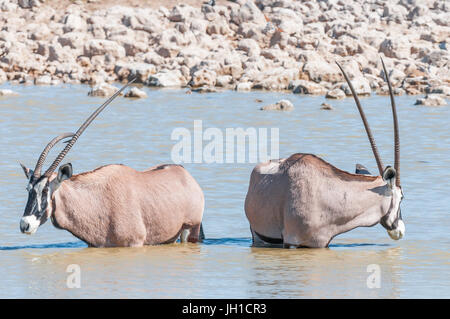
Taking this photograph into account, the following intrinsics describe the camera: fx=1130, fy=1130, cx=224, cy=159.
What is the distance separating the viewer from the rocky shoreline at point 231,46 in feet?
115

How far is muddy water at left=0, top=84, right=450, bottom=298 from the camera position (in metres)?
8.90

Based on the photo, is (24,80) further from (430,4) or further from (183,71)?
(430,4)

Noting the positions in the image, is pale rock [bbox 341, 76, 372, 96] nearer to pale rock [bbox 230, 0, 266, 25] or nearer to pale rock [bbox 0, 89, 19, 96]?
pale rock [bbox 0, 89, 19, 96]

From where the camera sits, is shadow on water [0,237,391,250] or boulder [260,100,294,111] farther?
boulder [260,100,294,111]

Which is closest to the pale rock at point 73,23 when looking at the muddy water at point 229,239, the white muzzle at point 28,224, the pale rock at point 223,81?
the pale rock at point 223,81

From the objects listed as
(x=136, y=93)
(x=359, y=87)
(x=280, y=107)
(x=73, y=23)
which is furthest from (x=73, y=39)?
(x=280, y=107)

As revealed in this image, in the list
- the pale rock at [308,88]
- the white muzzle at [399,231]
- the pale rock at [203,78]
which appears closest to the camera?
the white muzzle at [399,231]

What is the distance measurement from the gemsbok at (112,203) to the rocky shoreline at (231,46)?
20.6m

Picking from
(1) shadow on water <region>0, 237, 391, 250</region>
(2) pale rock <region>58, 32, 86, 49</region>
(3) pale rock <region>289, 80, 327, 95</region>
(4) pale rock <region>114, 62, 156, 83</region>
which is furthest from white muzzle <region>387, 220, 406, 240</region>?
(2) pale rock <region>58, 32, 86, 49</region>

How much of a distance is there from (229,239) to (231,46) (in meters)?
28.8

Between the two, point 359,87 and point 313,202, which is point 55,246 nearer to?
point 313,202

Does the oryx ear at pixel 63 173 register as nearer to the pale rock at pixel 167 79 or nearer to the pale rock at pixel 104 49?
the pale rock at pixel 167 79

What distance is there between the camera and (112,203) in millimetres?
10234
